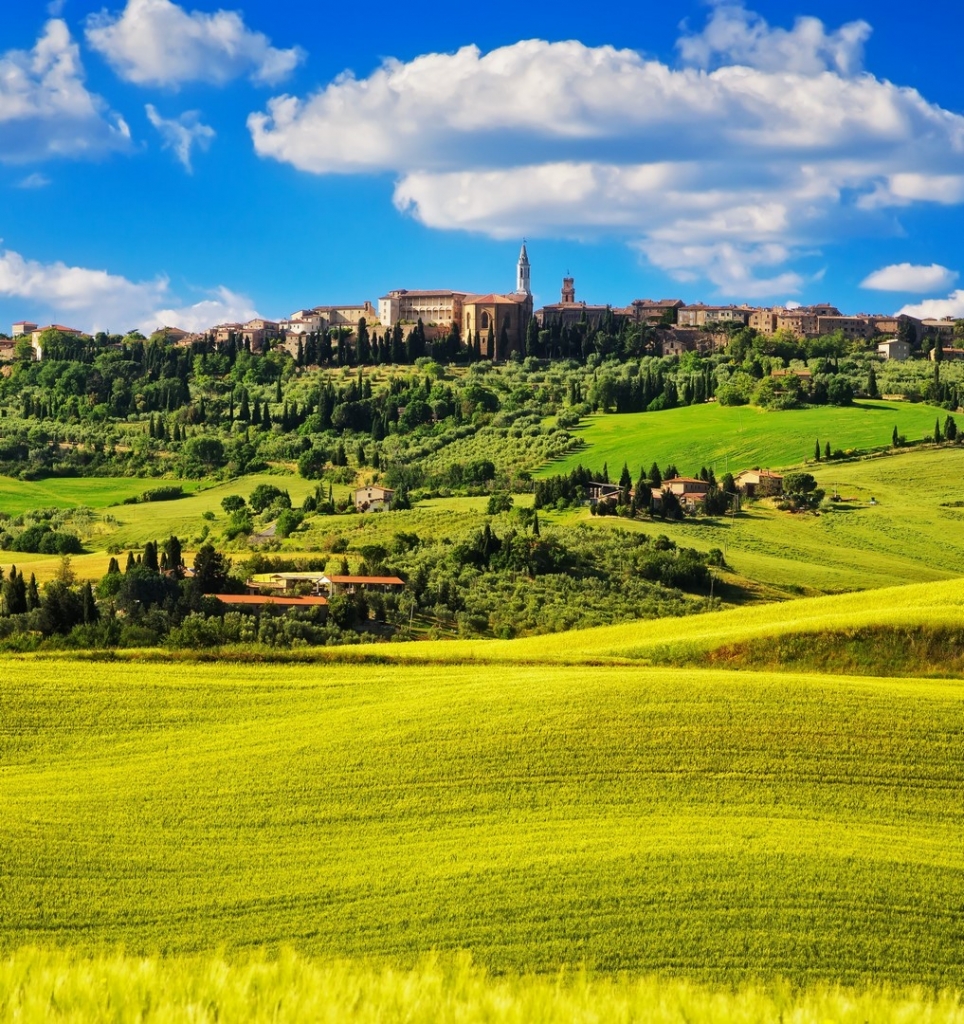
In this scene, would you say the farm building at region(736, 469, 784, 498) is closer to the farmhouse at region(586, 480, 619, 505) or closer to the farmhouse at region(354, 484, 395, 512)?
the farmhouse at region(586, 480, 619, 505)

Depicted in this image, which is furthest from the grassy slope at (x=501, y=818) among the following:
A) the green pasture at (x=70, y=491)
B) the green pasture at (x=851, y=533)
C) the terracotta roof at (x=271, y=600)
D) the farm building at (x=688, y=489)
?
the green pasture at (x=70, y=491)

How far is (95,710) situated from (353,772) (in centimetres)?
791

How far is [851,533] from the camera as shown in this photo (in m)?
80.1

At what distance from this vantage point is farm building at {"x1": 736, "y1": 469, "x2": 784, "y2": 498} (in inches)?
3607

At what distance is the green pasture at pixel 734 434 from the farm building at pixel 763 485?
6.62 m

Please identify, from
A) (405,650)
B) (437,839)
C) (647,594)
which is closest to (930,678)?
(405,650)

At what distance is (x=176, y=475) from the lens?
4577 inches

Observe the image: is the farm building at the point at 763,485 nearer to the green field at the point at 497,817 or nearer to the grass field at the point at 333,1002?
the green field at the point at 497,817

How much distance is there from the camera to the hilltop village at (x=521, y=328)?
533ft

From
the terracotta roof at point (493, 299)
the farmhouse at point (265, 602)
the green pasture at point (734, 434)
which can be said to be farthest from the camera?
the terracotta roof at point (493, 299)

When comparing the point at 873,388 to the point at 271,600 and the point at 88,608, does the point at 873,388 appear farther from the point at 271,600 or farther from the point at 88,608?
the point at 88,608

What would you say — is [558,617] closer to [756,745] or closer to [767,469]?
[756,745]

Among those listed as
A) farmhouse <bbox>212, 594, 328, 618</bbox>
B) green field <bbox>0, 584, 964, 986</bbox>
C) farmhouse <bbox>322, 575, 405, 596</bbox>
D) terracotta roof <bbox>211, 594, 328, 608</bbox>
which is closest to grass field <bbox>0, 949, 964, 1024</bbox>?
green field <bbox>0, 584, 964, 986</bbox>

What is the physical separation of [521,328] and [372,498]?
82771 mm
